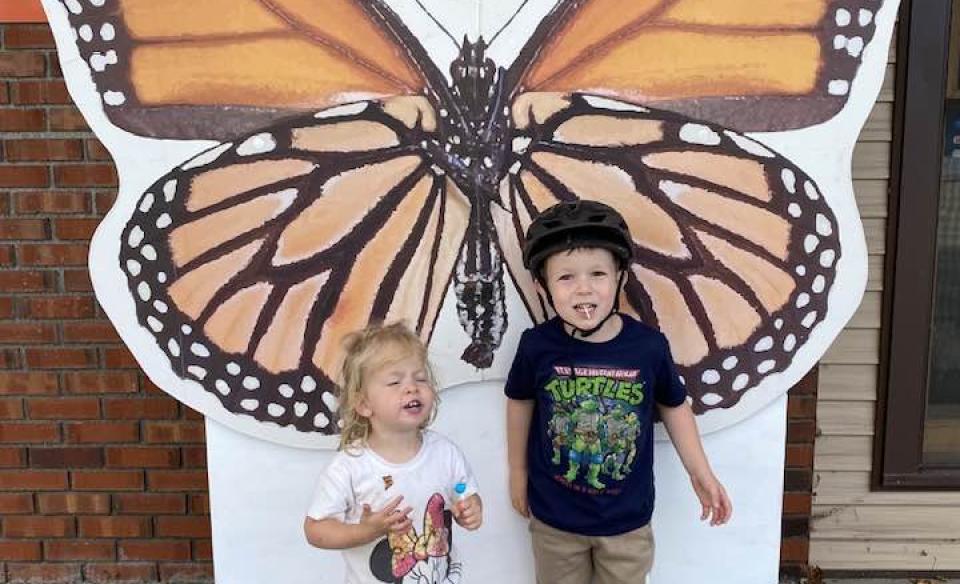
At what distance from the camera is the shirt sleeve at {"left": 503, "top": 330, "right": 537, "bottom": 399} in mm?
2357

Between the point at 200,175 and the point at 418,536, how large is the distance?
3.45ft

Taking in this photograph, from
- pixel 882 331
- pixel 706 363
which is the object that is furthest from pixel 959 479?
pixel 706 363

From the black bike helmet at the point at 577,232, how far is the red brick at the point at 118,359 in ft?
4.91

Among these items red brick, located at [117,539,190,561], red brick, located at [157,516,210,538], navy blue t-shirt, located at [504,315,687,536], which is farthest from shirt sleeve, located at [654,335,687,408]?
red brick, located at [117,539,190,561]

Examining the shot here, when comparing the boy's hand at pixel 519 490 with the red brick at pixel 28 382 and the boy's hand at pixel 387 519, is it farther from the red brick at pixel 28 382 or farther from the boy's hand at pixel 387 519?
the red brick at pixel 28 382

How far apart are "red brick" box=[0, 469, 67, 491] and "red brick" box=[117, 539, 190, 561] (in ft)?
0.96

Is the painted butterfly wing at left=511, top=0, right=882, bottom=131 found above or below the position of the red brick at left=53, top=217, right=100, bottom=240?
above

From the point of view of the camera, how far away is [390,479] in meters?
2.08

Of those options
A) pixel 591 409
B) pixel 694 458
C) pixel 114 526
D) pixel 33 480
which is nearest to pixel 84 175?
pixel 33 480

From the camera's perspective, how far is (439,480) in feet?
6.97

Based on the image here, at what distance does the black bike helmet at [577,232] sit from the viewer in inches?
85.8

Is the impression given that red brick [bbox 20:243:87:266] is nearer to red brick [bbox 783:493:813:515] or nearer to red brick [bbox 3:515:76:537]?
red brick [bbox 3:515:76:537]

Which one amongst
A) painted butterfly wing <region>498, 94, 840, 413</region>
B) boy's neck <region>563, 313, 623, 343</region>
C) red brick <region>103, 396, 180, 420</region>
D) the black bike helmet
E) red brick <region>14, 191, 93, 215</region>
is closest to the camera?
the black bike helmet

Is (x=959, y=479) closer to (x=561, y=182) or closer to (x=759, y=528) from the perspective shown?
(x=759, y=528)
